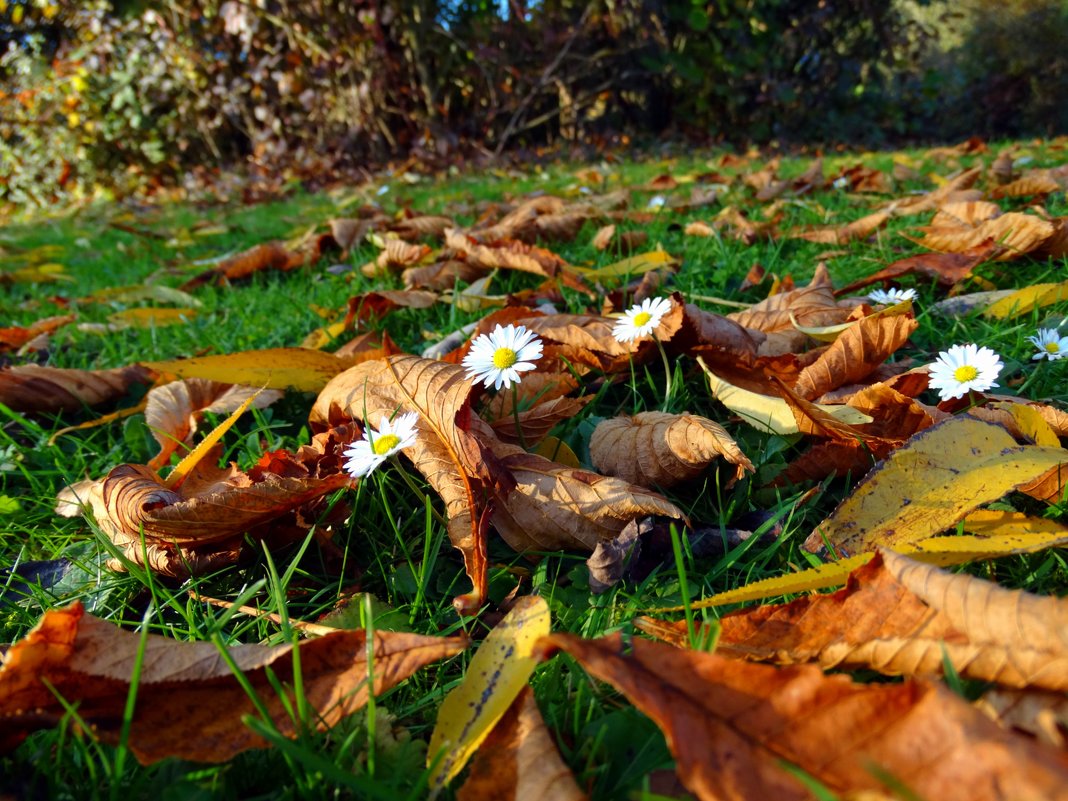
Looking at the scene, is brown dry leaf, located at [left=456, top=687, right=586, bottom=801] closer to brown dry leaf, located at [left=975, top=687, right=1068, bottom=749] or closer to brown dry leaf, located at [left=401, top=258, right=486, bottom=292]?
brown dry leaf, located at [left=975, top=687, right=1068, bottom=749]

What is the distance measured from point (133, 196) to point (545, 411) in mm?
8560

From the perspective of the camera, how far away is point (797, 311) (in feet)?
5.00

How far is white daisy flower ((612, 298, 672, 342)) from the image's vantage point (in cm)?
137

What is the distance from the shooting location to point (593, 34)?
7633mm

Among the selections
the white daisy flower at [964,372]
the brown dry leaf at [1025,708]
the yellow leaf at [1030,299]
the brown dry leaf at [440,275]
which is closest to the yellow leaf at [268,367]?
the brown dry leaf at [440,275]

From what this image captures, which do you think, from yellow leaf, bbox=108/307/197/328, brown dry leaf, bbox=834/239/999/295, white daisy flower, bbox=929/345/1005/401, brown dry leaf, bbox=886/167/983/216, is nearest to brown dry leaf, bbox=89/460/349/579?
white daisy flower, bbox=929/345/1005/401

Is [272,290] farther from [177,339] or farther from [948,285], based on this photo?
[948,285]

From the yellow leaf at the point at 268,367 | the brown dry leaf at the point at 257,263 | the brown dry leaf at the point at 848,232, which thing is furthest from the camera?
the brown dry leaf at the point at 257,263

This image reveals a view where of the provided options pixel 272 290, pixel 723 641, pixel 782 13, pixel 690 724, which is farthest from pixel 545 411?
pixel 782 13

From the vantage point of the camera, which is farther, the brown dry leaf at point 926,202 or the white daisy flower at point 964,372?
the brown dry leaf at point 926,202

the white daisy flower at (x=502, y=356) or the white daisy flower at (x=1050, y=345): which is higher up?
the white daisy flower at (x=502, y=356)

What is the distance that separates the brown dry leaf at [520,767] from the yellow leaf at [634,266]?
1.46m

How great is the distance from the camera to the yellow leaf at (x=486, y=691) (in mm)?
712

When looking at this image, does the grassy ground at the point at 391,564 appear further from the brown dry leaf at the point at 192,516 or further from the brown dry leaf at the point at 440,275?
the brown dry leaf at the point at 440,275
